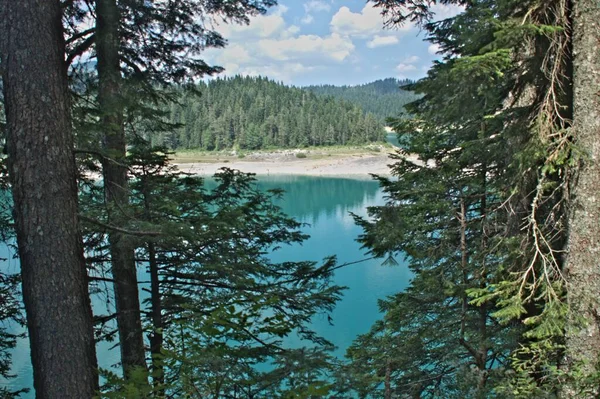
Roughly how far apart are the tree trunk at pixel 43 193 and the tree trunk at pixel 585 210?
127 inches

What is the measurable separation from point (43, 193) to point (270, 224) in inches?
126

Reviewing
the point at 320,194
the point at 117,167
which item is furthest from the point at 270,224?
the point at 320,194

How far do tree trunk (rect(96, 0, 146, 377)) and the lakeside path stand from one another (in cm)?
4100

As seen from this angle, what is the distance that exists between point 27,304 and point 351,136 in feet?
240

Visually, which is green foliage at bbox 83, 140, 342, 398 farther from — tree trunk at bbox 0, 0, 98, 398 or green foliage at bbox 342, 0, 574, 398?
tree trunk at bbox 0, 0, 98, 398

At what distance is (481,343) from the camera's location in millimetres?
4078

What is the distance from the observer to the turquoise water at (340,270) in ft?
35.4

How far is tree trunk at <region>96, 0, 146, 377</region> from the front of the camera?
4.18 m

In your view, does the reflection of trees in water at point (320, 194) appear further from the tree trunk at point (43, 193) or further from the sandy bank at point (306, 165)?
the tree trunk at point (43, 193)

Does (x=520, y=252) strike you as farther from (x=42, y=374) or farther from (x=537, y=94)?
(x=42, y=374)

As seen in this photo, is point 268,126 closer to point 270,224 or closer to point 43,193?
point 270,224

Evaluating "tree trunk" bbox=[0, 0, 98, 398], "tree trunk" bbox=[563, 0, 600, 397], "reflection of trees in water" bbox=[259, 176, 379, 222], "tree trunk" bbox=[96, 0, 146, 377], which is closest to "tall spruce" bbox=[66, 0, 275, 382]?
"tree trunk" bbox=[96, 0, 146, 377]

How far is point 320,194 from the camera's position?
128ft

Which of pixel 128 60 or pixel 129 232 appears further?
pixel 128 60
